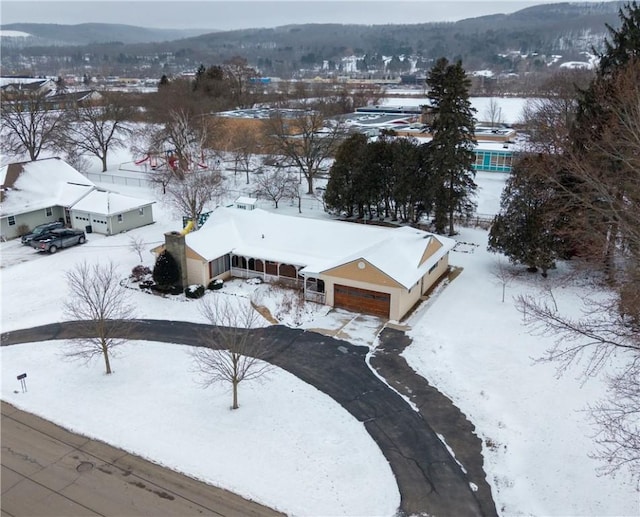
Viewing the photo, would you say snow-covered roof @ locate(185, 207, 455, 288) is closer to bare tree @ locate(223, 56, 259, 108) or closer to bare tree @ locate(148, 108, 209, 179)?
bare tree @ locate(148, 108, 209, 179)

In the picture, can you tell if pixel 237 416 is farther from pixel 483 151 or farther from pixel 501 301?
pixel 483 151

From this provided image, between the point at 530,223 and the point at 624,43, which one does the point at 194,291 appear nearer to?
the point at 530,223

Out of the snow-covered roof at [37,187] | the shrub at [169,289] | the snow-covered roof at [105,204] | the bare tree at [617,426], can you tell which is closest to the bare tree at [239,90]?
the snow-covered roof at [37,187]

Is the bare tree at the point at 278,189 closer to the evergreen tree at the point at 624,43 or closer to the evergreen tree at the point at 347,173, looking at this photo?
the evergreen tree at the point at 347,173

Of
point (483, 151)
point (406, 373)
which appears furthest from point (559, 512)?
point (483, 151)

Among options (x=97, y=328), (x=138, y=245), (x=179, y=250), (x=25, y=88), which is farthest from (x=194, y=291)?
(x=25, y=88)

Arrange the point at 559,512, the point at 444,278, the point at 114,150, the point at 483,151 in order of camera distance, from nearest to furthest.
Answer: the point at 559,512 → the point at 444,278 → the point at 483,151 → the point at 114,150
